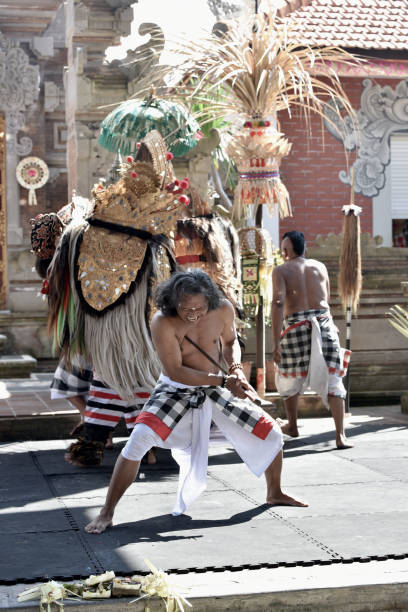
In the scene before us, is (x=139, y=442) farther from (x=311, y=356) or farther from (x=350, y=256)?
(x=350, y=256)

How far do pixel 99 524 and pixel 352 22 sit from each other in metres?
9.61

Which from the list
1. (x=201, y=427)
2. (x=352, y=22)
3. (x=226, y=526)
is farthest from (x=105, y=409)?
(x=352, y=22)


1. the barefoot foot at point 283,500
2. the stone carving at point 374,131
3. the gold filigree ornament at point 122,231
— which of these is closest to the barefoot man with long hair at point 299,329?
the gold filigree ornament at point 122,231

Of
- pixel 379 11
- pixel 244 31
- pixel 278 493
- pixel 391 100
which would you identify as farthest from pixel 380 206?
pixel 278 493

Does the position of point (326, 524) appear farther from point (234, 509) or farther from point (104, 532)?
point (104, 532)

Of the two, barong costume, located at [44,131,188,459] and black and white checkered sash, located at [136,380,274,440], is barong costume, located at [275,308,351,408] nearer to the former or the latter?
barong costume, located at [44,131,188,459]

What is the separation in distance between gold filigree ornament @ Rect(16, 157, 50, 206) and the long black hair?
12.0 m

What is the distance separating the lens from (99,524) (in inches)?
193

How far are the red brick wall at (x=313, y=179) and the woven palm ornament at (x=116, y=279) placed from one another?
6307 mm

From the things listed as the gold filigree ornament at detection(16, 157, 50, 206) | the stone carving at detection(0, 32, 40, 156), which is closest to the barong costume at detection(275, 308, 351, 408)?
the gold filigree ornament at detection(16, 157, 50, 206)

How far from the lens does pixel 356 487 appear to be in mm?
6000

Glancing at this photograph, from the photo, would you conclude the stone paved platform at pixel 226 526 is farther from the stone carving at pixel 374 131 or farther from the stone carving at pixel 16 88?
the stone carving at pixel 16 88

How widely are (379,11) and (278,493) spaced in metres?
9.56

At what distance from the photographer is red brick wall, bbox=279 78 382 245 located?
12750mm
